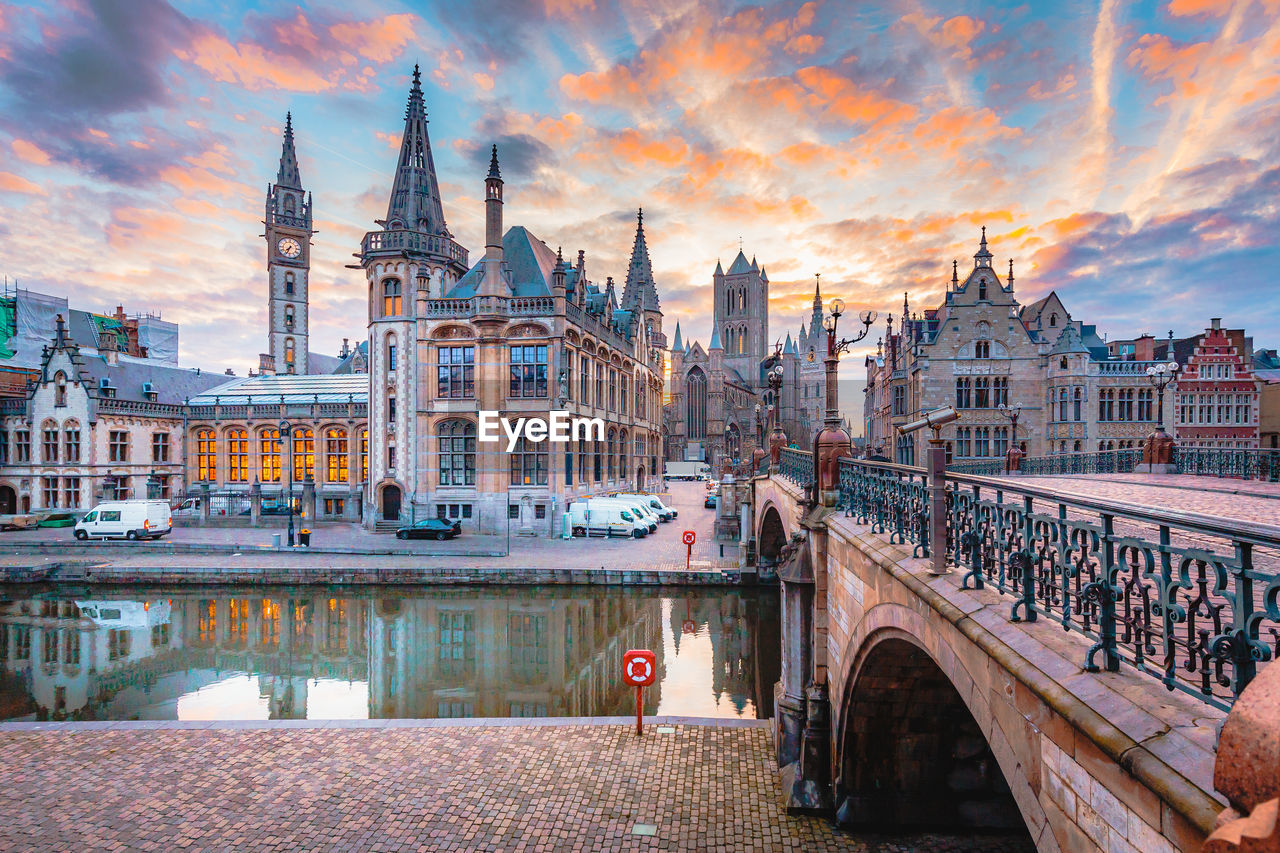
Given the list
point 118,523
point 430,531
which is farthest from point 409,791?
point 118,523

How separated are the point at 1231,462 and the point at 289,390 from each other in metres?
53.0

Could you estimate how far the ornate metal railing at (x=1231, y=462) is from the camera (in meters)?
15.7

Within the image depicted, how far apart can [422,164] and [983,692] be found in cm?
4079

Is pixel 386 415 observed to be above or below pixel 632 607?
above

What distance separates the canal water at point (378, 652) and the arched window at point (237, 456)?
19238 millimetres

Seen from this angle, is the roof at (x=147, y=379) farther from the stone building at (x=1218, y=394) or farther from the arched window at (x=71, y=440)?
A: the stone building at (x=1218, y=394)

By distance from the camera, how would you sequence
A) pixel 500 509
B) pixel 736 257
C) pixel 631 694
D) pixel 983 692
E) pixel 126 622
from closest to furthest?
pixel 983 692
pixel 631 694
pixel 126 622
pixel 500 509
pixel 736 257

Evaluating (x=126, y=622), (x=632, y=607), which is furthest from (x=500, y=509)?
(x=126, y=622)

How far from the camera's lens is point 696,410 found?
312 ft

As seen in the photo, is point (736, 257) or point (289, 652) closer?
point (289, 652)

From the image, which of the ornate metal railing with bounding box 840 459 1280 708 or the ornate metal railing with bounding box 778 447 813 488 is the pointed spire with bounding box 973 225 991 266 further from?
the ornate metal railing with bounding box 840 459 1280 708

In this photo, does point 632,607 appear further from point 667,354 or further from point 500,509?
point 667,354

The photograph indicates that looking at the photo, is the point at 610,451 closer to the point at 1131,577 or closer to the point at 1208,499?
the point at 1208,499

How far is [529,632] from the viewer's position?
2000 cm
